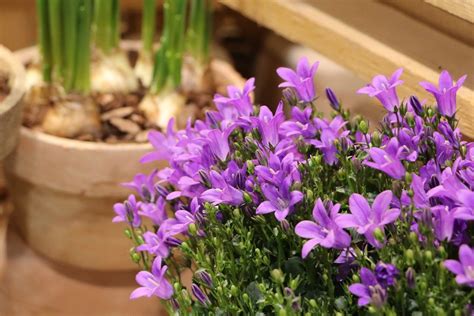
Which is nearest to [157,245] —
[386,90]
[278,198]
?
[278,198]

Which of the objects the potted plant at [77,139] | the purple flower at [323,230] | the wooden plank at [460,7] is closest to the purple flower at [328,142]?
the purple flower at [323,230]

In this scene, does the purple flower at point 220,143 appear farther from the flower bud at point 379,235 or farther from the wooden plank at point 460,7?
the wooden plank at point 460,7

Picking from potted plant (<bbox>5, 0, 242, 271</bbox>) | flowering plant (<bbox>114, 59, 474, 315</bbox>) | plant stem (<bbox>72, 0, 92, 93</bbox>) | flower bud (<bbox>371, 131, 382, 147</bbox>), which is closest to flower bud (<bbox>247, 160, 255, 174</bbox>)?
flowering plant (<bbox>114, 59, 474, 315</bbox>)

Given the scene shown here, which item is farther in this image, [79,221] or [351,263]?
[79,221]

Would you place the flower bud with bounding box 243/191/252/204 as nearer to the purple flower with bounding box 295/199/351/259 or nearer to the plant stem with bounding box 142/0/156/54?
the purple flower with bounding box 295/199/351/259

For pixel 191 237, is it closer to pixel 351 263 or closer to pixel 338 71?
pixel 351 263

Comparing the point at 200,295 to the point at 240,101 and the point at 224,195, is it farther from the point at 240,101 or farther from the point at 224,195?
the point at 240,101

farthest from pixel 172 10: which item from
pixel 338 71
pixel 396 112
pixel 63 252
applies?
pixel 396 112
